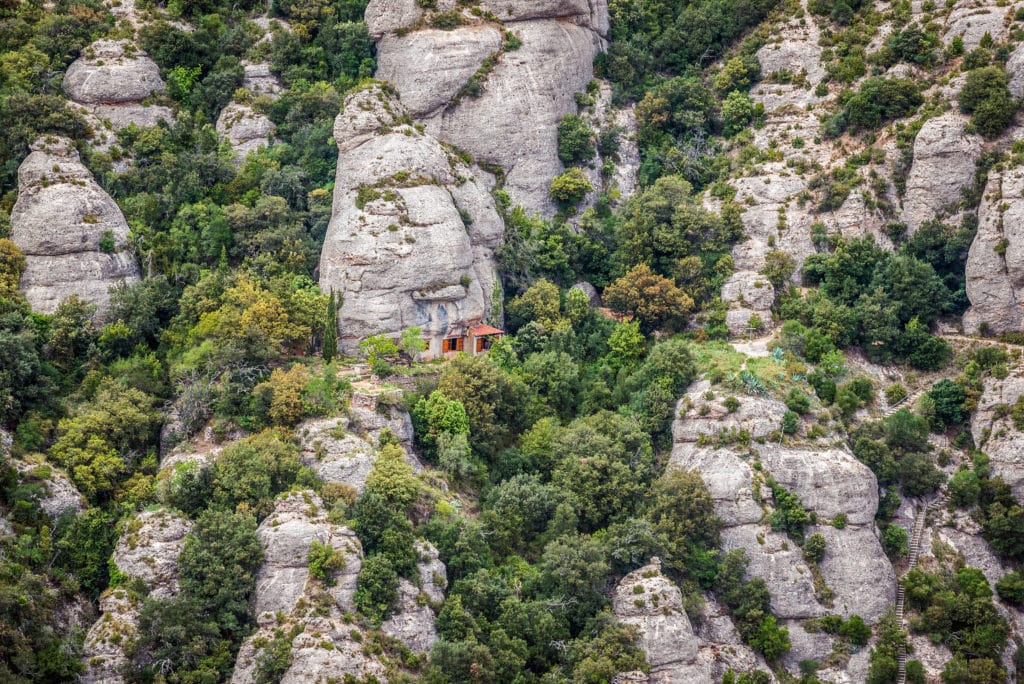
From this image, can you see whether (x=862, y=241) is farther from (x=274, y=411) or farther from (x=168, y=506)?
(x=168, y=506)

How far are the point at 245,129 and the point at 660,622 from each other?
51469 millimetres

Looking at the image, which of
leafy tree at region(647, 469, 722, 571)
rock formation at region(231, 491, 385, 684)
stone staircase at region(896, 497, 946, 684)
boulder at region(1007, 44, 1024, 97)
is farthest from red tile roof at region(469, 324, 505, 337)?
boulder at region(1007, 44, 1024, 97)

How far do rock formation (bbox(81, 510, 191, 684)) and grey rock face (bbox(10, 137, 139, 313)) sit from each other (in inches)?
802

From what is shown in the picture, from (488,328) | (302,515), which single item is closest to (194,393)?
(302,515)

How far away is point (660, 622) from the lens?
68.7 meters

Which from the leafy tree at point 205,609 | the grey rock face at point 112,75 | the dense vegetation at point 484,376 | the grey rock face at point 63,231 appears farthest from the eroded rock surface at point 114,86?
the leafy tree at point 205,609

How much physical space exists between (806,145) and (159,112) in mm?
51897

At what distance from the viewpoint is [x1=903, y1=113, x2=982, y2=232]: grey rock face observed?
8700cm

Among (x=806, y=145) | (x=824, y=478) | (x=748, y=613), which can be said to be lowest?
(x=748, y=613)

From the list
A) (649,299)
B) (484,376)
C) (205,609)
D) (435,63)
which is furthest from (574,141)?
(205,609)

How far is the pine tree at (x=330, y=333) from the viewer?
258 feet

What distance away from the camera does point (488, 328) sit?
85125 mm

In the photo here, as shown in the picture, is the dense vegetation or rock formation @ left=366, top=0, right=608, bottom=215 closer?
the dense vegetation

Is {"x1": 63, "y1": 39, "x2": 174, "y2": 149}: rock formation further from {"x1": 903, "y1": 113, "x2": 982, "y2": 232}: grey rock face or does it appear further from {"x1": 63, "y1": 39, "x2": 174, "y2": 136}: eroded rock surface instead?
{"x1": 903, "y1": 113, "x2": 982, "y2": 232}: grey rock face
